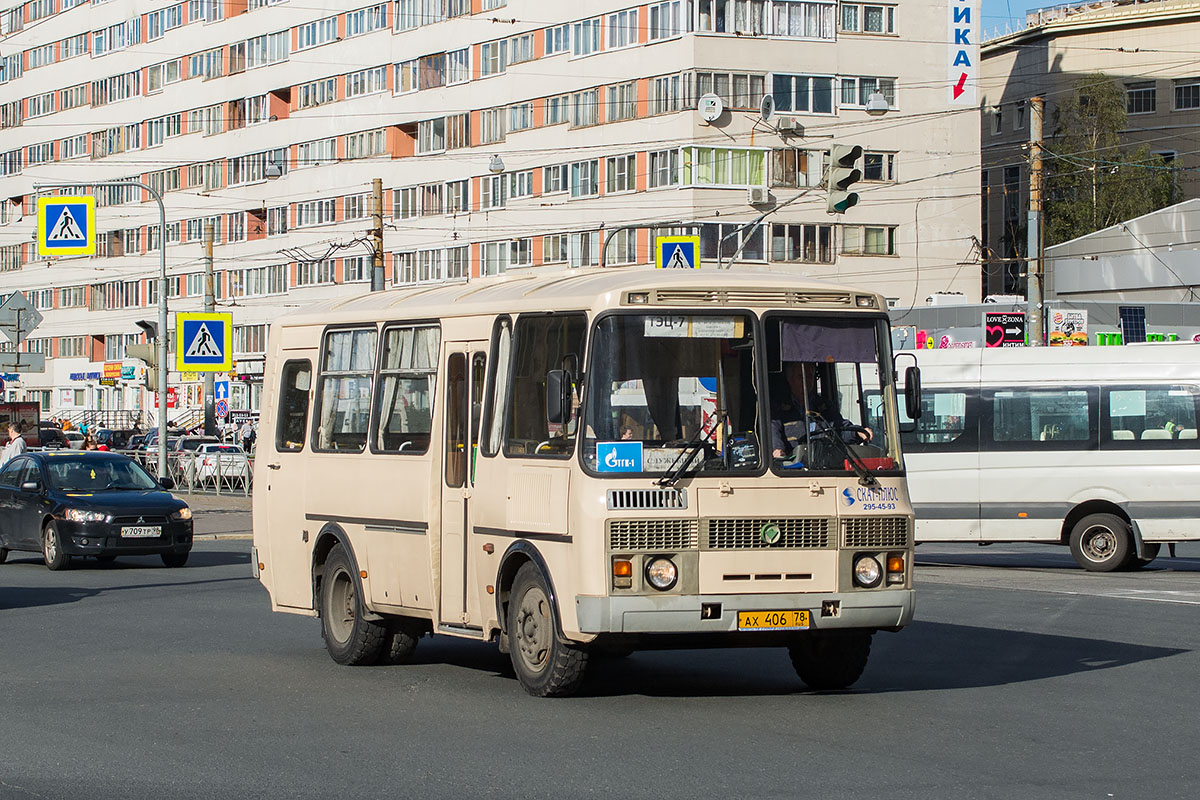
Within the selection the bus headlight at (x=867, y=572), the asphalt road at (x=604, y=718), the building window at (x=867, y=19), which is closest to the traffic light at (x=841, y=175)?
the asphalt road at (x=604, y=718)

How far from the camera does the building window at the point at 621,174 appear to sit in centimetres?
6881

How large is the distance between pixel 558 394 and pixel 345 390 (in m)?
3.58

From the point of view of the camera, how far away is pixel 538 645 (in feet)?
36.3

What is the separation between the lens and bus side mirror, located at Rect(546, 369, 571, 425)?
10273 millimetres

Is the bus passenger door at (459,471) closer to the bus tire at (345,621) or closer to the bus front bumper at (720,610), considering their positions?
the bus tire at (345,621)

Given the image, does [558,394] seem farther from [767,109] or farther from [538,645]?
[767,109]

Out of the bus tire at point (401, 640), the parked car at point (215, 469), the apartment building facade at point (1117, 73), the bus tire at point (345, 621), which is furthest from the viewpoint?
the apartment building facade at point (1117, 73)

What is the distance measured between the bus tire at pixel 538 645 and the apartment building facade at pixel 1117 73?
261 ft

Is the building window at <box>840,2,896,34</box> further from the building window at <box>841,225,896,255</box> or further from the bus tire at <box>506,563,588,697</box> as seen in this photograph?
the bus tire at <box>506,563,588,697</box>

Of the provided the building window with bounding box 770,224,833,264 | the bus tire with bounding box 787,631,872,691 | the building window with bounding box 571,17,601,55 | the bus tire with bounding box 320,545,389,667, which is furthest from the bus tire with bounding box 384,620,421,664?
the building window with bounding box 571,17,601,55

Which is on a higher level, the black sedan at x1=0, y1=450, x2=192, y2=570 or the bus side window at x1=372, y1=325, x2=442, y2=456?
the bus side window at x1=372, y1=325, x2=442, y2=456

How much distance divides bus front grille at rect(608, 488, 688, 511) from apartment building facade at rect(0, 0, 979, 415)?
1772 inches

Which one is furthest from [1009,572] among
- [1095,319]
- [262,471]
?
[1095,319]

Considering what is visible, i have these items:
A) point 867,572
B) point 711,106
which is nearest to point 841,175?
point 867,572
